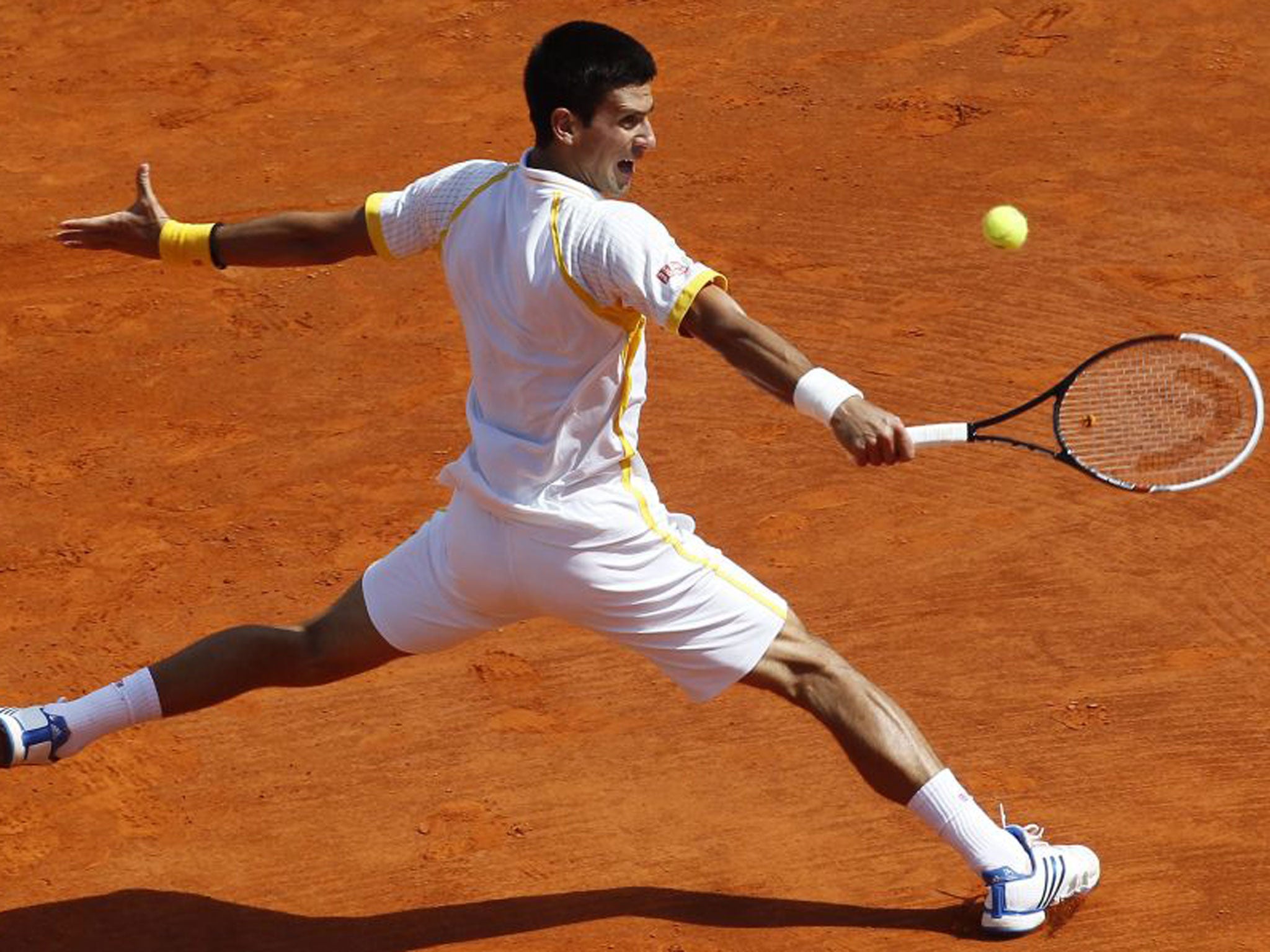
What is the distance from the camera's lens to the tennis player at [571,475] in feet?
15.4

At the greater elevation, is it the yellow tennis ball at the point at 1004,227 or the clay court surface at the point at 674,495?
the yellow tennis ball at the point at 1004,227

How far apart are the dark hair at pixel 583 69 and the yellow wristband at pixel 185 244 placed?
120cm

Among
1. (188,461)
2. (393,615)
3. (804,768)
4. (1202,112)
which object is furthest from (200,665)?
(1202,112)

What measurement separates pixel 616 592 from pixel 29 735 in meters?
1.76

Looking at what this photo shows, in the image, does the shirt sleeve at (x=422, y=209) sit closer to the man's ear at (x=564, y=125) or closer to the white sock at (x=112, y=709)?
the man's ear at (x=564, y=125)

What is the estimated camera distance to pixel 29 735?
5.54 metres

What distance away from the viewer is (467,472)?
200 inches

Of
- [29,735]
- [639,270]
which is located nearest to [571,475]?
[639,270]

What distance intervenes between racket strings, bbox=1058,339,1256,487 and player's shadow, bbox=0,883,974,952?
1313 millimetres

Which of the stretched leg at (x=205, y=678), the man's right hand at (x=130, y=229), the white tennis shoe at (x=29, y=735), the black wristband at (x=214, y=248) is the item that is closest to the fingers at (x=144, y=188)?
the man's right hand at (x=130, y=229)

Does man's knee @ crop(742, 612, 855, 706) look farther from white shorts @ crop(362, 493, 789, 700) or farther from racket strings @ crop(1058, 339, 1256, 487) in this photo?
racket strings @ crop(1058, 339, 1256, 487)

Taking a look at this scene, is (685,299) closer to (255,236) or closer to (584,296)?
(584,296)

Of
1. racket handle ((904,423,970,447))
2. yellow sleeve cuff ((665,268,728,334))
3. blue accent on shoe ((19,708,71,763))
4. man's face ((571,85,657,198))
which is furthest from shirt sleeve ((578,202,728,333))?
blue accent on shoe ((19,708,71,763))

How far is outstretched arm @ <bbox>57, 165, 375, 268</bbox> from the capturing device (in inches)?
212
